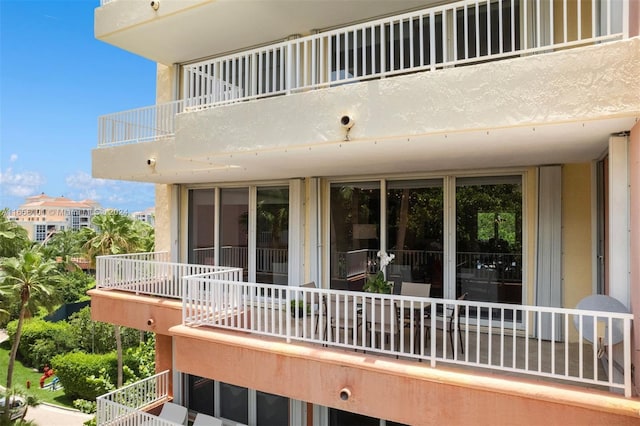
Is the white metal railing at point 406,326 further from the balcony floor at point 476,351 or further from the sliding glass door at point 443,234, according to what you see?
the sliding glass door at point 443,234

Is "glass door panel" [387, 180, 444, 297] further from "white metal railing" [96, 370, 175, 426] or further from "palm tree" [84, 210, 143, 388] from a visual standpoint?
"palm tree" [84, 210, 143, 388]

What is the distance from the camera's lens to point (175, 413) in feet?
32.7

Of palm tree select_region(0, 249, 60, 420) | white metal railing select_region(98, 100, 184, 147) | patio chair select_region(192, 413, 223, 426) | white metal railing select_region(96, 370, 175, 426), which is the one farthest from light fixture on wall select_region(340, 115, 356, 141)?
palm tree select_region(0, 249, 60, 420)

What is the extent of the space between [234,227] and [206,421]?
15.6ft

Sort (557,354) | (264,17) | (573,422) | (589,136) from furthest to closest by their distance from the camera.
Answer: (264,17), (557,354), (589,136), (573,422)

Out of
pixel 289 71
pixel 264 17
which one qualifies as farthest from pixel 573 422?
pixel 264 17

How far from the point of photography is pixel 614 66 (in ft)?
13.8

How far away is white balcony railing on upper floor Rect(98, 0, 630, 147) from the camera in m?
5.12

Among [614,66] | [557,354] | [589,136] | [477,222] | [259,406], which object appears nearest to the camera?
[614,66]

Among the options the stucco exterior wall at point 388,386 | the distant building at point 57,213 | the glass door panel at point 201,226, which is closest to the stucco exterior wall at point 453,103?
the stucco exterior wall at point 388,386

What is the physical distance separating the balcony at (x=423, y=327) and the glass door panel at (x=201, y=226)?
1.89 meters

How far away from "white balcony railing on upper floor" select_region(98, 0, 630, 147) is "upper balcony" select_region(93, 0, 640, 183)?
31mm

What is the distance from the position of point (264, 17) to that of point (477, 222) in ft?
21.1

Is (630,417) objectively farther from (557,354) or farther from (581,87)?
(581,87)
